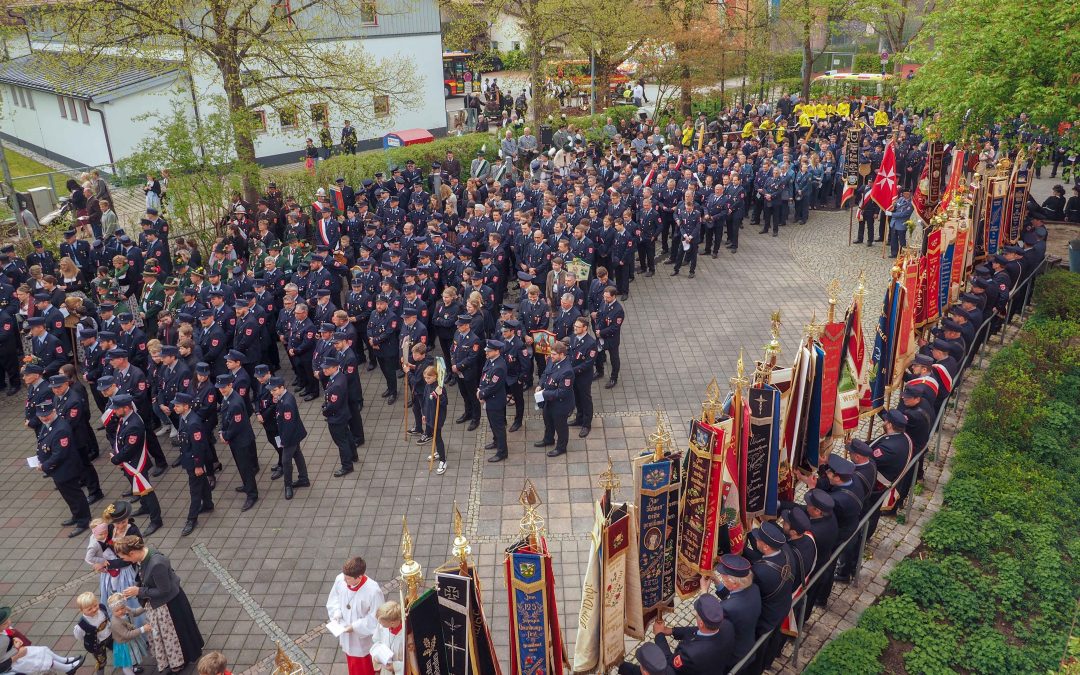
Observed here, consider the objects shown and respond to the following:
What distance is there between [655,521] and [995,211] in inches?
460

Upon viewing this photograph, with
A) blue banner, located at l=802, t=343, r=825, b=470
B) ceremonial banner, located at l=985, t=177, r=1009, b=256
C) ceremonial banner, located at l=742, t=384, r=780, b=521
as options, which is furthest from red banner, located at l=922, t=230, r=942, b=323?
ceremonial banner, located at l=742, t=384, r=780, b=521

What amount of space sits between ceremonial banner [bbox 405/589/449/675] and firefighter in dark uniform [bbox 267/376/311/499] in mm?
4618

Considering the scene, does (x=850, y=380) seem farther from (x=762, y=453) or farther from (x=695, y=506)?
(x=695, y=506)

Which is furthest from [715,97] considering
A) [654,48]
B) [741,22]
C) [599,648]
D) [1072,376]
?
[599,648]

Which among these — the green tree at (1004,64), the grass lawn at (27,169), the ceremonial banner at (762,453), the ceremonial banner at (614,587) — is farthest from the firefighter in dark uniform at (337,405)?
the grass lawn at (27,169)

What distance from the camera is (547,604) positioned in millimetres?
6211

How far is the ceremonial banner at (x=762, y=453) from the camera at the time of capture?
26.1ft

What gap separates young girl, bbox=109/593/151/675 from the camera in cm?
716

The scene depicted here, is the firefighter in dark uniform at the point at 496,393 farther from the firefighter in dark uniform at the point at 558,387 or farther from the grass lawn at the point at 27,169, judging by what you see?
the grass lawn at the point at 27,169

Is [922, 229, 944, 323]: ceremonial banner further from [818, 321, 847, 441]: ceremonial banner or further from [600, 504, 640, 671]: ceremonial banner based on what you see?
[600, 504, 640, 671]: ceremonial banner

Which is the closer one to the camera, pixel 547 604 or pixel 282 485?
pixel 547 604

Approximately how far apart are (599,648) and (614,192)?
12.2 meters

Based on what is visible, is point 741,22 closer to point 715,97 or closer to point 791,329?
point 715,97

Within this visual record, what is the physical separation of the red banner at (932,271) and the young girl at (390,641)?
→ 9.91 m
